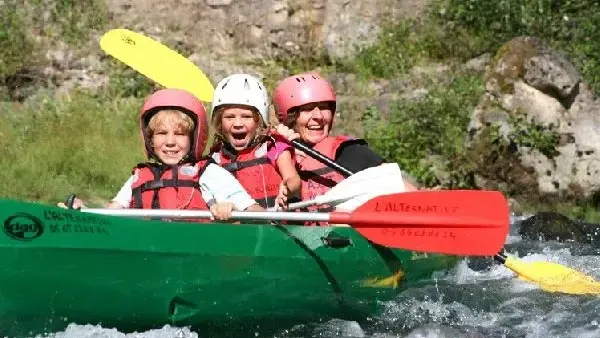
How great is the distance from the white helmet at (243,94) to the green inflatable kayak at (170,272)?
88 cm

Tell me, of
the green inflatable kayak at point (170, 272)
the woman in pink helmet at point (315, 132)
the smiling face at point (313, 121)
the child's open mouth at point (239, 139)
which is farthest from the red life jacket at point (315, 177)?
the green inflatable kayak at point (170, 272)

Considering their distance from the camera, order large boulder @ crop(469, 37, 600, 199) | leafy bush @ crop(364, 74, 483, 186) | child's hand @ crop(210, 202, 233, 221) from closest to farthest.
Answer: child's hand @ crop(210, 202, 233, 221) < large boulder @ crop(469, 37, 600, 199) < leafy bush @ crop(364, 74, 483, 186)

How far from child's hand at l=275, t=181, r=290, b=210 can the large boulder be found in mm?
4009

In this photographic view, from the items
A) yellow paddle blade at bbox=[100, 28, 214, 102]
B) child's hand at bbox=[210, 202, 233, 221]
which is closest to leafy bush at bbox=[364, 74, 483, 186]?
yellow paddle blade at bbox=[100, 28, 214, 102]

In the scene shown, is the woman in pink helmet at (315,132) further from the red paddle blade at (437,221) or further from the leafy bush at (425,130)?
the leafy bush at (425,130)

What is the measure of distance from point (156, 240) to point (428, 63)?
24.3ft

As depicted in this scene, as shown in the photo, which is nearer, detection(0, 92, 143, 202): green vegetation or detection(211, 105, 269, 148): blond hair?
detection(211, 105, 269, 148): blond hair

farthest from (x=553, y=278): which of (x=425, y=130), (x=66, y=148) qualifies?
(x=66, y=148)

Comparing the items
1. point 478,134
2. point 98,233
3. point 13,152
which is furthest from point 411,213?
point 13,152

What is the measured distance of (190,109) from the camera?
15.3 feet

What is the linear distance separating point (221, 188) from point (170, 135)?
0.39 metres

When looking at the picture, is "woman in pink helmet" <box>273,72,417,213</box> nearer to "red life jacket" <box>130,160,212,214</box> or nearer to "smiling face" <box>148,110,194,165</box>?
"smiling face" <box>148,110,194,165</box>

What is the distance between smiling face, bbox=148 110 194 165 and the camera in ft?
15.1

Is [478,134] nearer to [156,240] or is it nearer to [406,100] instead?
[406,100]
